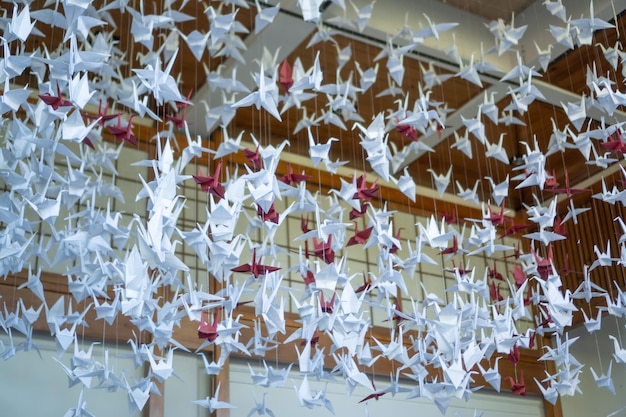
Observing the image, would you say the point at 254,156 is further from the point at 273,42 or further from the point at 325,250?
the point at 273,42

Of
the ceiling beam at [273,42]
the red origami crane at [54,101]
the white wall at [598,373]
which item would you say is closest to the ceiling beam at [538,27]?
the ceiling beam at [273,42]

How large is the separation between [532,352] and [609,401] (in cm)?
74

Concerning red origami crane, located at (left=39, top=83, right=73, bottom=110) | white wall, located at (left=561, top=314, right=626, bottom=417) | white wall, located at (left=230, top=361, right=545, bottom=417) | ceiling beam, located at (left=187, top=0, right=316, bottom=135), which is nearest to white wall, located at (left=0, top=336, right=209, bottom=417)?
white wall, located at (left=230, top=361, right=545, bottom=417)

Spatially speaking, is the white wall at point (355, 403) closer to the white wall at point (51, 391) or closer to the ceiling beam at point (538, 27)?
the white wall at point (51, 391)

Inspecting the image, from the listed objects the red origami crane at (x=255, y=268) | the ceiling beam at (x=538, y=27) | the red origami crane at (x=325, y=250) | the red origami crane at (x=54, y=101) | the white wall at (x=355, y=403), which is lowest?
the white wall at (x=355, y=403)

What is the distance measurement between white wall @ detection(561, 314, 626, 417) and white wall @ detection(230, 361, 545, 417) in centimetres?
41

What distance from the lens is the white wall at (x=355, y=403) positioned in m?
5.92

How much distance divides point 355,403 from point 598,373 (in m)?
2.19

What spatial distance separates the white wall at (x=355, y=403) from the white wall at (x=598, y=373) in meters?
0.41

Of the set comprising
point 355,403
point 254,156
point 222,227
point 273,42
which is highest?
point 273,42

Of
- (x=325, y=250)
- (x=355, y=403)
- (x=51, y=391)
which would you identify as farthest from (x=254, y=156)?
(x=355, y=403)

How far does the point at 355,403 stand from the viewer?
20.9ft

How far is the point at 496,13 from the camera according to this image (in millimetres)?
6230

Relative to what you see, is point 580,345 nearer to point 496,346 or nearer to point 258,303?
point 496,346
